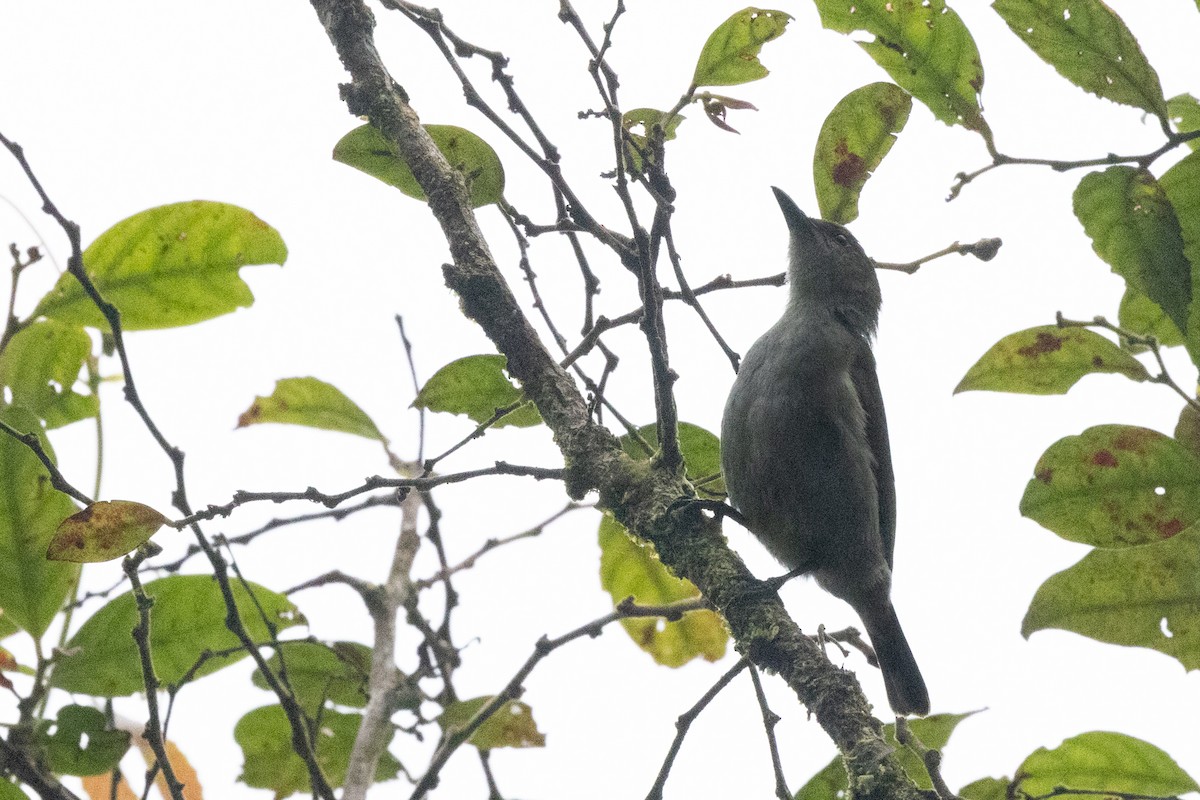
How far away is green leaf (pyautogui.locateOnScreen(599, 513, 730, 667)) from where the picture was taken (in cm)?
350

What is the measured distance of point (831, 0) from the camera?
266cm

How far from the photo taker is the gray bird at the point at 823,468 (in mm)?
3949

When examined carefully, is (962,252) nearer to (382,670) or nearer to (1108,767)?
(1108,767)

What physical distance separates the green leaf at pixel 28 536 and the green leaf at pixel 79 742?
0.26 metres

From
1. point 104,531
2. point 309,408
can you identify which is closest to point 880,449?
point 309,408

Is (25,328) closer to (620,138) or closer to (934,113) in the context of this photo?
(620,138)

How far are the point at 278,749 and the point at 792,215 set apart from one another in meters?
3.47

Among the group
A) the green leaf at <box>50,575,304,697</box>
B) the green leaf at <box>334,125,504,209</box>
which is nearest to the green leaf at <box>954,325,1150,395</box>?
A: the green leaf at <box>334,125,504,209</box>

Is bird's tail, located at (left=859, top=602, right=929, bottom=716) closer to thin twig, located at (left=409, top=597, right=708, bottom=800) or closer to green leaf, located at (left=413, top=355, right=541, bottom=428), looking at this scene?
thin twig, located at (left=409, top=597, right=708, bottom=800)

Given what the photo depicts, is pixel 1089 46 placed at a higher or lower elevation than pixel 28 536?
higher

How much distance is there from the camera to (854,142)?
9.92ft

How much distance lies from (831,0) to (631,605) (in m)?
1.58

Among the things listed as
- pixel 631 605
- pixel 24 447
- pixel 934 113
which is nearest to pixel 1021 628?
pixel 631 605

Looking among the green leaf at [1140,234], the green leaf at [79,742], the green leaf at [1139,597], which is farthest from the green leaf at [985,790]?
the green leaf at [79,742]
